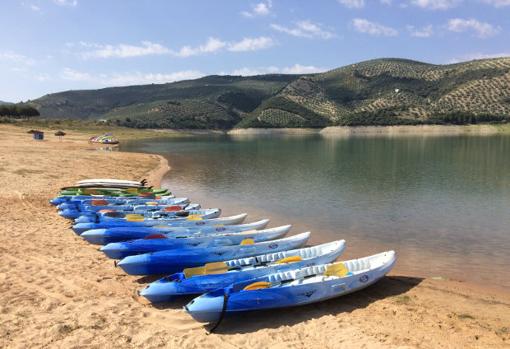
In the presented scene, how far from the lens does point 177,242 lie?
13.5 metres

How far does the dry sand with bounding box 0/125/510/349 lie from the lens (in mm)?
8664

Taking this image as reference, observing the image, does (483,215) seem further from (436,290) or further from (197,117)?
(197,117)

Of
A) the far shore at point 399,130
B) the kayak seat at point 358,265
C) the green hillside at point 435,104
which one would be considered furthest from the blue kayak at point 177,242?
the green hillside at point 435,104

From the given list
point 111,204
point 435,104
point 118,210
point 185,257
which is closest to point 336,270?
point 185,257

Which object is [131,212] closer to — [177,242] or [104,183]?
[177,242]

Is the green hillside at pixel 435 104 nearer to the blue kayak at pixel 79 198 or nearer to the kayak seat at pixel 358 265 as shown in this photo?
the blue kayak at pixel 79 198

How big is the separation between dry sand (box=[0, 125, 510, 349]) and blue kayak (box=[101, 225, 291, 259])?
0.62m

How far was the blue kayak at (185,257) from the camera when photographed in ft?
38.0

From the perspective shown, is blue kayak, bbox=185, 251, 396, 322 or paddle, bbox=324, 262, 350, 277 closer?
blue kayak, bbox=185, 251, 396, 322

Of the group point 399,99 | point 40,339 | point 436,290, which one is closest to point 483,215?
point 436,290

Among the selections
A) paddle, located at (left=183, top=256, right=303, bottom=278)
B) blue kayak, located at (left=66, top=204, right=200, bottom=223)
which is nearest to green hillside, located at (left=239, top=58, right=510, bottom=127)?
blue kayak, located at (left=66, top=204, right=200, bottom=223)

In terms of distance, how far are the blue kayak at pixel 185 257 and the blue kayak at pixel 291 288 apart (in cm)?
249

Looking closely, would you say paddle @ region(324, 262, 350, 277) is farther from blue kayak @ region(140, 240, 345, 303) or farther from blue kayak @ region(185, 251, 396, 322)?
blue kayak @ region(140, 240, 345, 303)

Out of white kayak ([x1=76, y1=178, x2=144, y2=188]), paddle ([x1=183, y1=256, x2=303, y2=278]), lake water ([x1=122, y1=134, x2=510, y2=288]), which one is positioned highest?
white kayak ([x1=76, y1=178, x2=144, y2=188])
